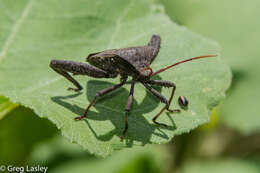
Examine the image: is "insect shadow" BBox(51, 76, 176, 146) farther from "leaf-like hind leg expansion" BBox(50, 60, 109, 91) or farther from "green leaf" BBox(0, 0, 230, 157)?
"leaf-like hind leg expansion" BBox(50, 60, 109, 91)

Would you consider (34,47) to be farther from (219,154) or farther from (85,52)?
(219,154)

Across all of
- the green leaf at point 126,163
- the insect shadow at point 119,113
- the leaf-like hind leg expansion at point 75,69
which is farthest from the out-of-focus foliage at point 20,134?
the insect shadow at point 119,113

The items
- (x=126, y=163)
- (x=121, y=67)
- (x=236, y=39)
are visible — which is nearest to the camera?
(x=121, y=67)

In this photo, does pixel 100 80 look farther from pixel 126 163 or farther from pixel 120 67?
pixel 126 163

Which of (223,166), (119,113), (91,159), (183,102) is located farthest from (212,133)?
(119,113)

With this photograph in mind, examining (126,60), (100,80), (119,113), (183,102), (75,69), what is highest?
(126,60)

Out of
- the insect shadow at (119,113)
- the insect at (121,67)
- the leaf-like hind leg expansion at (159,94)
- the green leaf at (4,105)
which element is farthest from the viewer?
the insect at (121,67)

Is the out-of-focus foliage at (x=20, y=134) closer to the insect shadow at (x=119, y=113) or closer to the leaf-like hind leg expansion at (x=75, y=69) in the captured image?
the leaf-like hind leg expansion at (x=75, y=69)
